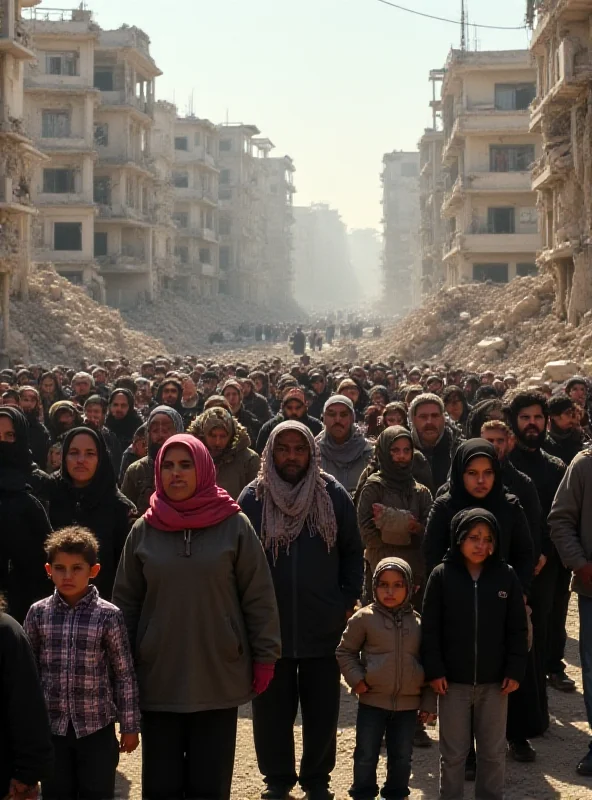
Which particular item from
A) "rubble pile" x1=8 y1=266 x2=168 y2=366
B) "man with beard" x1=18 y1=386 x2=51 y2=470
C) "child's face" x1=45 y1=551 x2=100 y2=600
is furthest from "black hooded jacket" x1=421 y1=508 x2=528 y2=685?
"rubble pile" x1=8 y1=266 x2=168 y2=366

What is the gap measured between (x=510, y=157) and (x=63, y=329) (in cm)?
2367

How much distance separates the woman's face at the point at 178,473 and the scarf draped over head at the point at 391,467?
2255 millimetres

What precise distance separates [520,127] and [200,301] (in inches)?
1065

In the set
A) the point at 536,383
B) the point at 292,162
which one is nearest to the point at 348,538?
the point at 536,383

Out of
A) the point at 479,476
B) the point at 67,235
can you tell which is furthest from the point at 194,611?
the point at 67,235

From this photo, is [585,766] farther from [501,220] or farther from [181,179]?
[181,179]

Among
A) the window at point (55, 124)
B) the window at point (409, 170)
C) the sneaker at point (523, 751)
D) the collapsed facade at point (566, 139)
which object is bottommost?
the sneaker at point (523, 751)

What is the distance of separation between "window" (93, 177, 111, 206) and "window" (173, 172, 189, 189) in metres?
17.8

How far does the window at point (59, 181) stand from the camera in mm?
54438

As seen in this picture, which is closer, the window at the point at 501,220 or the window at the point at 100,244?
the window at the point at 501,220

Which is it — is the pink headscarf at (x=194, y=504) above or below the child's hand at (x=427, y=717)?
above

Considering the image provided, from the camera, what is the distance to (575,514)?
21.1 feet

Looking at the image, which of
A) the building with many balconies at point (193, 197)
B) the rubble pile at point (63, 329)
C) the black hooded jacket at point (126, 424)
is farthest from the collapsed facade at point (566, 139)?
the building with many balconies at point (193, 197)

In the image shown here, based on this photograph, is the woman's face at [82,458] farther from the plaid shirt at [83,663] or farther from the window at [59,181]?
the window at [59,181]
